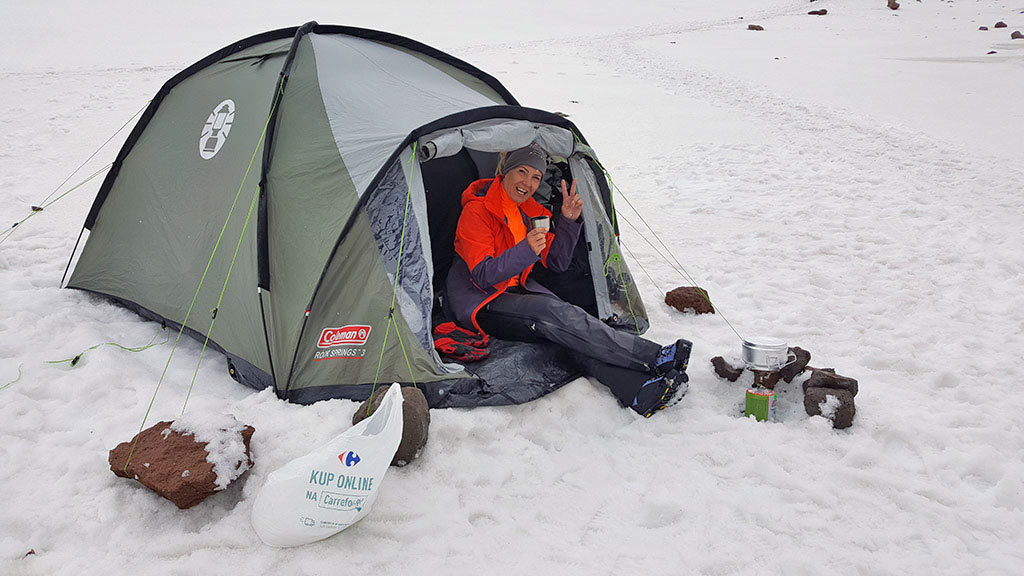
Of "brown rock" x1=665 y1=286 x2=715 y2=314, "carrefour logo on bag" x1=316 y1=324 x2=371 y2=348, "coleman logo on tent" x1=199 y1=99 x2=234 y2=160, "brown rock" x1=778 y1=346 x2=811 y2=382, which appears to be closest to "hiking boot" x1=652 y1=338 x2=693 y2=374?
"brown rock" x1=778 y1=346 x2=811 y2=382

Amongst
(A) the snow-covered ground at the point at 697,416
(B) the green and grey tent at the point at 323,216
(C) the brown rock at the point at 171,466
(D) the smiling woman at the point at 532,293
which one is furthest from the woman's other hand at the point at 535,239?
(C) the brown rock at the point at 171,466

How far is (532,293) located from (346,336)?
3.87 feet

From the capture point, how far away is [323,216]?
12.7 feet

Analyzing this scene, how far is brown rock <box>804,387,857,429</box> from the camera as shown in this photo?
11.8 feet

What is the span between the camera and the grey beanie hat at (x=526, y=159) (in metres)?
4.18

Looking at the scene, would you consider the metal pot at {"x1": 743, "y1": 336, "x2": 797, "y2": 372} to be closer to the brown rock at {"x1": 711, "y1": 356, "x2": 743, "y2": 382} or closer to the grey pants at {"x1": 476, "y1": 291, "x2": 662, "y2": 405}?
the brown rock at {"x1": 711, "y1": 356, "x2": 743, "y2": 382}

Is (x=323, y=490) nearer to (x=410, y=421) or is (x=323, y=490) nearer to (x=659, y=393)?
(x=410, y=421)

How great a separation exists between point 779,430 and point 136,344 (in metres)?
3.65

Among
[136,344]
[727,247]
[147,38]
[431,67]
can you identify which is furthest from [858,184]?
[147,38]

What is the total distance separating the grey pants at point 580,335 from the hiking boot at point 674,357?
4cm

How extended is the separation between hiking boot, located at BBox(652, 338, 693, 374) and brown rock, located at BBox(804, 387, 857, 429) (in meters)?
0.64

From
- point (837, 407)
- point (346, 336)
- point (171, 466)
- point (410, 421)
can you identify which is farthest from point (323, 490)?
point (837, 407)

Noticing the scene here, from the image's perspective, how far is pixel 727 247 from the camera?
6398 mm

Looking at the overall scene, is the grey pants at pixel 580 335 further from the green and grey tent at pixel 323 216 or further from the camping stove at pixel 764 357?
the camping stove at pixel 764 357
